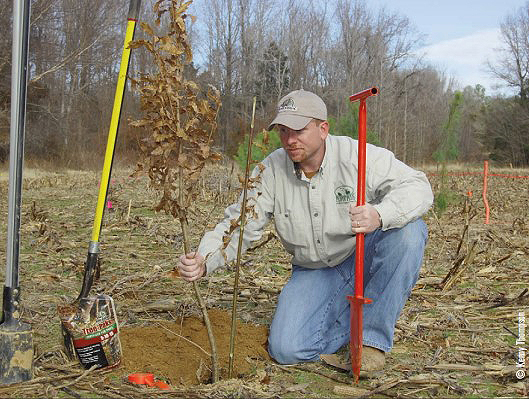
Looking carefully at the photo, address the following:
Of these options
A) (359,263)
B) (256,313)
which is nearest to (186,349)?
(256,313)

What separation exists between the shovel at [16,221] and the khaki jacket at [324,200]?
87 cm

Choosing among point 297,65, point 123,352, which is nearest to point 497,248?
point 123,352

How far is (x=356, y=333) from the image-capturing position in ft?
9.28

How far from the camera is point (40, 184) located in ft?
53.4

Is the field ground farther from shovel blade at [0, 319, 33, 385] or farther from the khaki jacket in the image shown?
the khaki jacket

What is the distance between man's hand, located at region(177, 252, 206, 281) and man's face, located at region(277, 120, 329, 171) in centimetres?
80

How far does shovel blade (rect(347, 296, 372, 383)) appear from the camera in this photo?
279 centimetres

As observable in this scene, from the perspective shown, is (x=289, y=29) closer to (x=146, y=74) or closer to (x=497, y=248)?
(x=497, y=248)

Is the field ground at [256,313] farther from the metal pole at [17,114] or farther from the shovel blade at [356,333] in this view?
the metal pole at [17,114]

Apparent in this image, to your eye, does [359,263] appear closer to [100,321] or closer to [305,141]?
[305,141]

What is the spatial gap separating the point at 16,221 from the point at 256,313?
1.85 m

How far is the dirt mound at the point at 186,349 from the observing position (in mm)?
2906

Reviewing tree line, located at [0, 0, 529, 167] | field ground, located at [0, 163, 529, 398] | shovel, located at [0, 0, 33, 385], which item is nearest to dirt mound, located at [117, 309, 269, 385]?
field ground, located at [0, 163, 529, 398]

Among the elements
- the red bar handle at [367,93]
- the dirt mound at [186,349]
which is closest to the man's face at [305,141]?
the red bar handle at [367,93]
